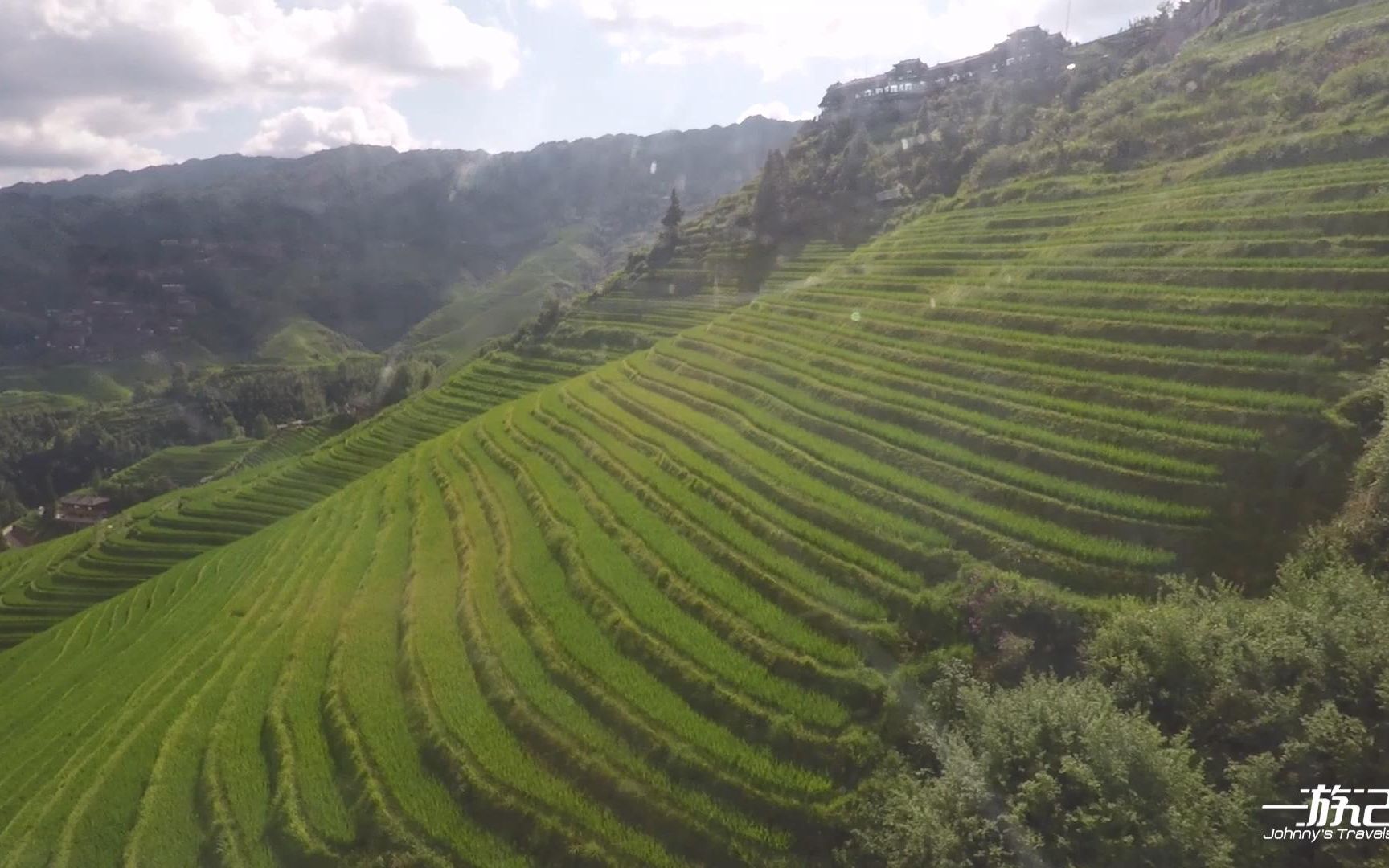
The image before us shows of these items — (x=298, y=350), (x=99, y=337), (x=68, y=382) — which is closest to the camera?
(x=68, y=382)

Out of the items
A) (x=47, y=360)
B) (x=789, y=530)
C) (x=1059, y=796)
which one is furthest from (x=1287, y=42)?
(x=47, y=360)

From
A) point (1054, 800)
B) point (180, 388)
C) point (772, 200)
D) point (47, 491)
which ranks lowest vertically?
Result: point (47, 491)

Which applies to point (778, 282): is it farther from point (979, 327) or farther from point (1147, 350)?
point (1147, 350)

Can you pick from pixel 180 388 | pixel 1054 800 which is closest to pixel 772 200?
pixel 1054 800

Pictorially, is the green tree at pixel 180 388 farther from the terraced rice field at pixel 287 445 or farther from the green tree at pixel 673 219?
the green tree at pixel 673 219

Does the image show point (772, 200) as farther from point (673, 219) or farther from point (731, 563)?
point (731, 563)

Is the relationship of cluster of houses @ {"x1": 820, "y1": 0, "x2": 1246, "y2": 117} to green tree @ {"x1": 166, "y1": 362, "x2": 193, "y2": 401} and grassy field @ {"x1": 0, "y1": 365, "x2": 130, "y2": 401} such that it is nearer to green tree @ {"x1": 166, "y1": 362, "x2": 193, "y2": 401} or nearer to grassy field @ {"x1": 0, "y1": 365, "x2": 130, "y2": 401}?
green tree @ {"x1": 166, "y1": 362, "x2": 193, "y2": 401}

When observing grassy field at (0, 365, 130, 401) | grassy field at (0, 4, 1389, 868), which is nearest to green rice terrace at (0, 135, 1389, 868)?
grassy field at (0, 4, 1389, 868)

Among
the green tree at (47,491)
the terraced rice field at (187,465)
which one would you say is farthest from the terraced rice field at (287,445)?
the green tree at (47,491)
